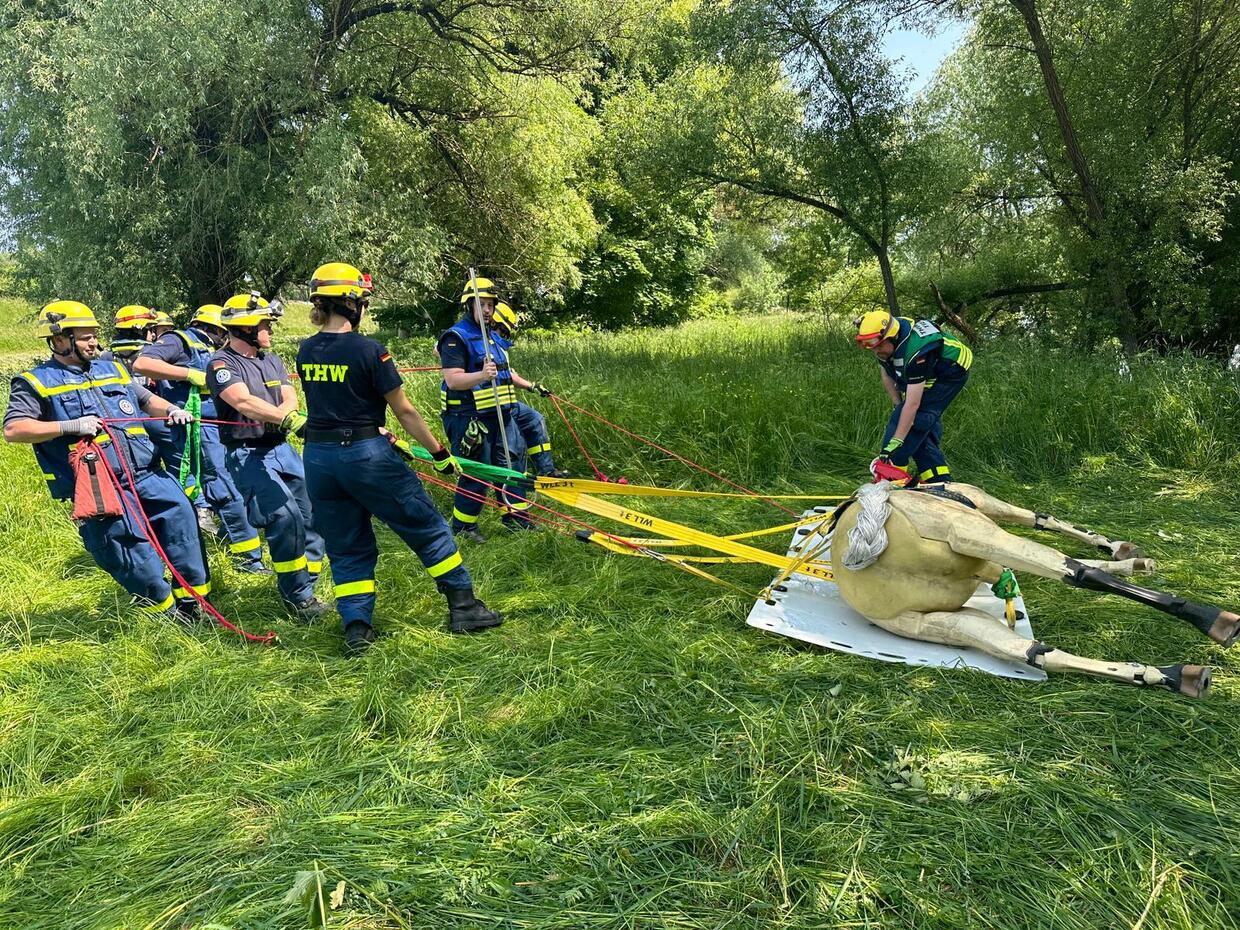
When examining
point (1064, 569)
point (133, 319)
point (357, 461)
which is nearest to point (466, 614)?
point (357, 461)

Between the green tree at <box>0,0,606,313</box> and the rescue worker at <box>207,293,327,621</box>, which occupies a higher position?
the green tree at <box>0,0,606,313</box>

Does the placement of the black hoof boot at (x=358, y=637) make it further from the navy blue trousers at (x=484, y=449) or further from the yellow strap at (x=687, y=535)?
the navy blue trousers at (x=484, y=449)

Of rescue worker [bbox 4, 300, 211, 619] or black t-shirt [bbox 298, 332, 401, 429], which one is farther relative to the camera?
rescue worker [bbox 4, 300, 211, 619]

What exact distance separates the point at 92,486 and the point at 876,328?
16.2ft

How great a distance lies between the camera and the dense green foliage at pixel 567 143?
988cm

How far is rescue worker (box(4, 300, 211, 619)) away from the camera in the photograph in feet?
12.3

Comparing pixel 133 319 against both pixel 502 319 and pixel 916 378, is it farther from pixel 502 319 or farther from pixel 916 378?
pixel 916 378

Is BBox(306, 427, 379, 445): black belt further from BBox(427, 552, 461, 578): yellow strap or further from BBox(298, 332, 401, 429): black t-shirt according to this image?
BBox(427, 552, 461, 578): yellow strap

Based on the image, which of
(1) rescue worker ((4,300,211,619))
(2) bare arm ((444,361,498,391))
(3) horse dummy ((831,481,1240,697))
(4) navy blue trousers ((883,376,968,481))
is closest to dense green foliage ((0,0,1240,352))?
(4) navy blue trousers ((883,376,968,481))

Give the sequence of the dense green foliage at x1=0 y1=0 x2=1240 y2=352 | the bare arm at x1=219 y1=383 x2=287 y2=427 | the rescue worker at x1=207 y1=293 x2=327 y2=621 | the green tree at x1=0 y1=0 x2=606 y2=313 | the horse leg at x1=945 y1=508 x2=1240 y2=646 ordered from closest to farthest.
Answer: the horse leg at x1=945 y1=508 x2=1240 y2=646 < the bare arm at x1=219 y1=383 x2=287 y2=427 < the rescue worker at x1=207 y1=293 x2=327 y2=621 < the dense green foliage at x1=0 y1=0 x2=1240 y2=352 < the green tree at x1=0 y1=0 x2=606 y2=313

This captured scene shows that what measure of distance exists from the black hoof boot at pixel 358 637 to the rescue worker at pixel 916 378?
137 inches

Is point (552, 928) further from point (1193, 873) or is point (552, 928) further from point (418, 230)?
point (418, 230)

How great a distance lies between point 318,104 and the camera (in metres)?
11.3

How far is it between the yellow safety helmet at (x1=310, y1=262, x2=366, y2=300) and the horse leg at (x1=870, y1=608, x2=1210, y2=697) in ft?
10.3
